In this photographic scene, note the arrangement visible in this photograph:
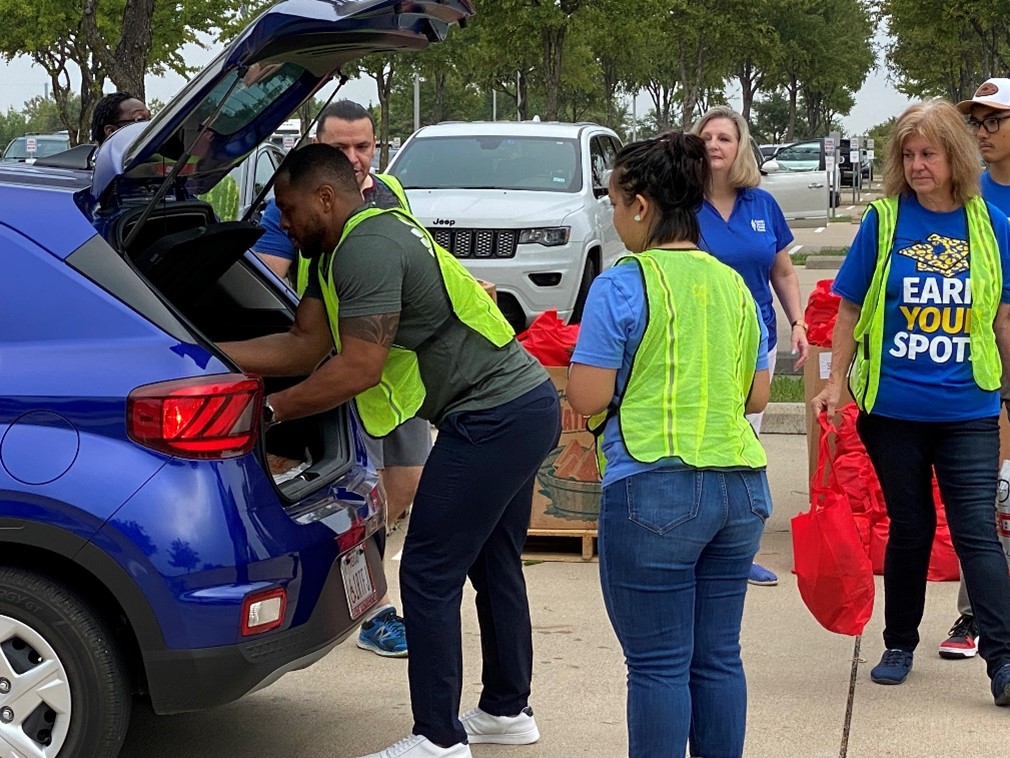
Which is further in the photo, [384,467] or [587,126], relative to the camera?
[587,126]

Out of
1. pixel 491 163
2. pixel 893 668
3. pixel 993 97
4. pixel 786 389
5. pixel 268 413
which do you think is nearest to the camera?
pixel 268 413

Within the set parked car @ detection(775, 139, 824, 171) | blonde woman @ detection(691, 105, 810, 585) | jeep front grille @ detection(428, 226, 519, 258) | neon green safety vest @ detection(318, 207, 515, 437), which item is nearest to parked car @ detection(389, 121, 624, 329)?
jeep front grille @ detection(428, 226, 519, 258)

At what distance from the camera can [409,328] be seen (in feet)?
12.0

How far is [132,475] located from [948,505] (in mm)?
2551

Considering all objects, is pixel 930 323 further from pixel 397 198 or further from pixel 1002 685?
pixel 397 198

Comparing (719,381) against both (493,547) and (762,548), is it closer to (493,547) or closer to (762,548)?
(493,547)

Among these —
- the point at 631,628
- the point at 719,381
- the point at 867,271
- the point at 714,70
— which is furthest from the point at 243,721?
the point at 714,70

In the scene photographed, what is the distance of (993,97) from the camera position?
491cm

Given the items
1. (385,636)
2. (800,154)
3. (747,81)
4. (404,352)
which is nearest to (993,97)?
(404,352)

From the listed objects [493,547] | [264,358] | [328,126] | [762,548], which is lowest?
[762,548]

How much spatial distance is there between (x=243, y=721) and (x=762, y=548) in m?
2.77

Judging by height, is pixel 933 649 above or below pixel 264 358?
below

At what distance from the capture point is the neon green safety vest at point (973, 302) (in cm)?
443

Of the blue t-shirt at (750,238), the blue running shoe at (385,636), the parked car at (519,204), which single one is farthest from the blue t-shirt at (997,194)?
the parked car at (519,204)
